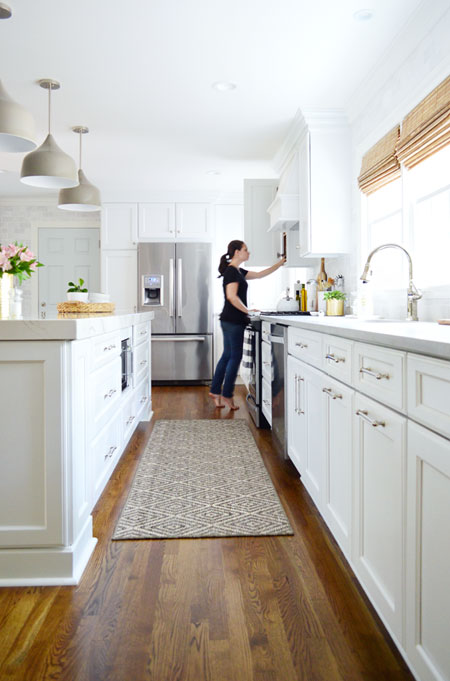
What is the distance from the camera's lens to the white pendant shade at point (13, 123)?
7.37ft

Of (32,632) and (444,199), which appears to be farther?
(444,199)

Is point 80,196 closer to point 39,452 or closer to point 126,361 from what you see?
point 126,361

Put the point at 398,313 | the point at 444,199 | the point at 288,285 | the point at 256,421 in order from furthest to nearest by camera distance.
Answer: the point at 288,285, the point at 256,421, the point at 398,313, the point at 444,199

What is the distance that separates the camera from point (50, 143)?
3.04m

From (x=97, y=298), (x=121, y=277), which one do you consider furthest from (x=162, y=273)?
(x=97, y=298)

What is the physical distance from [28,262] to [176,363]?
4210mm

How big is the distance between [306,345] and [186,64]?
1.99 meters

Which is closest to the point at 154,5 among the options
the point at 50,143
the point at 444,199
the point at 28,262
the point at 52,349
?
the point at 50,143

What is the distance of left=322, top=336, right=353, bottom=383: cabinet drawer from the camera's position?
170 centimetres

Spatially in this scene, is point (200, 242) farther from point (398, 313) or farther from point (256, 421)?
point (398, 313)

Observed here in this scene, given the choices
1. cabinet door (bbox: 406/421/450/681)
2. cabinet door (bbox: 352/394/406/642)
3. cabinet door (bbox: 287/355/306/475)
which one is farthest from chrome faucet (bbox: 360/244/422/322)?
cabinet door (bbox: 406/421/450/681)

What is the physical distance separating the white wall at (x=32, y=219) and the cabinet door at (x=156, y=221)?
782 mm

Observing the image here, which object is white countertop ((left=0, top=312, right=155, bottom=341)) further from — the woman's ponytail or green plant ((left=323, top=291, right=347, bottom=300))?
the woman's ponytail

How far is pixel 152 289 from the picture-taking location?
627cm
